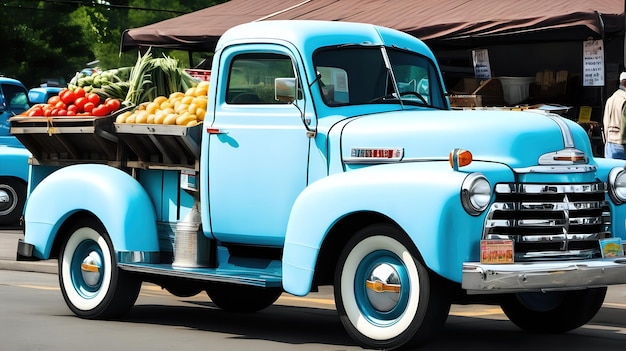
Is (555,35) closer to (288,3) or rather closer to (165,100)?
(288,3)

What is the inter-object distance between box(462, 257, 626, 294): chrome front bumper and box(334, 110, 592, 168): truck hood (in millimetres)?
685

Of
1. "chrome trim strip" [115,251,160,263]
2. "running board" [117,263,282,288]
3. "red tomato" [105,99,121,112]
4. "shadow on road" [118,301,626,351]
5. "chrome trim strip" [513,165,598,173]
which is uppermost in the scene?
"red tomato" [105,99,121,112]

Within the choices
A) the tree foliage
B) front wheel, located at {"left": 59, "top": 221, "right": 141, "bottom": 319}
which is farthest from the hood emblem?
the tree foliage

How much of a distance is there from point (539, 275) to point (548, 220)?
454mm

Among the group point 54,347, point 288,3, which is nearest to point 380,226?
point 54,347

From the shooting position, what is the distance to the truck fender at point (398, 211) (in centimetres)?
754

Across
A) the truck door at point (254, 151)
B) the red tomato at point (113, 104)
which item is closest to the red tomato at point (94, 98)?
the red tomato at point (113, 104)

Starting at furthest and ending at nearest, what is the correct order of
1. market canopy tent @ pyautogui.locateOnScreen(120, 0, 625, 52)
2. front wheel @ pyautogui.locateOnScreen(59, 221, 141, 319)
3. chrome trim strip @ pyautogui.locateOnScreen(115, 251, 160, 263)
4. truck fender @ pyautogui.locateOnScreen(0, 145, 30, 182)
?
truck fender @ pyautogui.locateOnScreen(0, 145, 30, 182) → market canopy tent @ pyautogui.locateOnScreen(120, 0, 625, 52) → front wheel @ pyautogui.locateOnScreen(59, 221, 141, 319) → chrome trim strip @ pyautogui.locateOnScreen(115, 251, 160, 263)

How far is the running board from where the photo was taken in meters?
8.62

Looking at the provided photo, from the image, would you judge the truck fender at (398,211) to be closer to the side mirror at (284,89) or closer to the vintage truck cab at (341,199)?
the vintage truck cab at (341,199)

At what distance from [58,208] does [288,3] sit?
10.3 meters

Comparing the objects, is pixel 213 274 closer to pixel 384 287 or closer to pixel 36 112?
pixel 384 287

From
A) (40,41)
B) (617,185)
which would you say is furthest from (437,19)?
(40,41)

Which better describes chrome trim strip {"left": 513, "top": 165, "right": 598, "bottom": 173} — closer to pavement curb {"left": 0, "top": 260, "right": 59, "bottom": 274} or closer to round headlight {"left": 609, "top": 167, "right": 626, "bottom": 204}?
round headlight {"left": 609, "top": 167, "right": 626, "bottom": 204}
